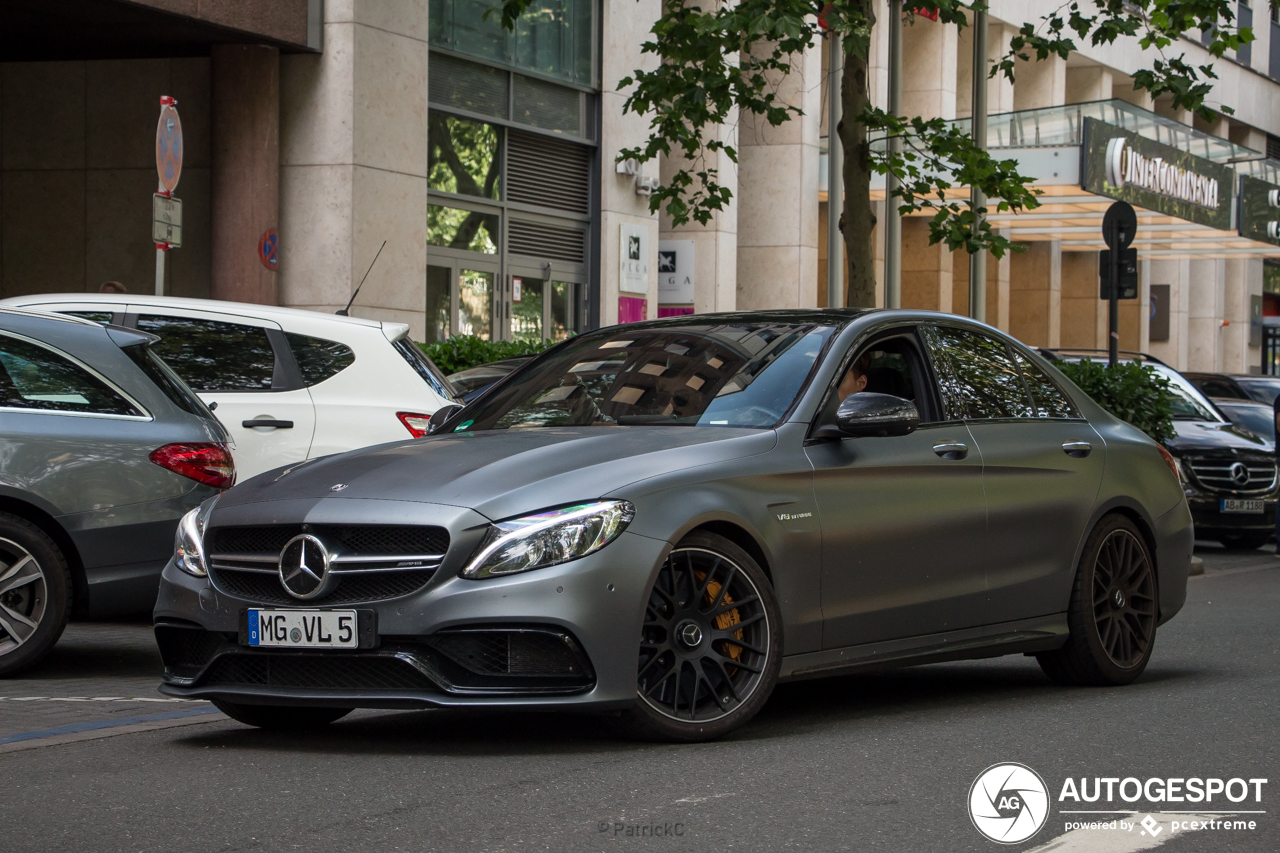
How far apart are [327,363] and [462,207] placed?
41.6 ft

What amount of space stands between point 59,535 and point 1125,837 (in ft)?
16.4

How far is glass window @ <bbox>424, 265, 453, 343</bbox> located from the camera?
2252 cm

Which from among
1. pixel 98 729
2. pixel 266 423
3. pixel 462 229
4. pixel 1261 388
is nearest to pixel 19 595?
pixel 98 729

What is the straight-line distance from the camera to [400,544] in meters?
5.55

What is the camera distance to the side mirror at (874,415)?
251 inches

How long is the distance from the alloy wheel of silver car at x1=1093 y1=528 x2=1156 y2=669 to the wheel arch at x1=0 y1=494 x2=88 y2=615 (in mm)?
4429

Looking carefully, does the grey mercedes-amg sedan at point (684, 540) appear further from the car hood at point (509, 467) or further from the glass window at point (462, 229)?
the glass window at point (462, 229)

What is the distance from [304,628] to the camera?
18.4 ft

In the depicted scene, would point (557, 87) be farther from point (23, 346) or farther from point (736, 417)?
point (736, 417)

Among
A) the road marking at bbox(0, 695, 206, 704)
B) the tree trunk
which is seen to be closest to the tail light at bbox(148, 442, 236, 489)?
the road marking at bbox(0, 695, 206, 704)

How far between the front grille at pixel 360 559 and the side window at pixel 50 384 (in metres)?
2.58

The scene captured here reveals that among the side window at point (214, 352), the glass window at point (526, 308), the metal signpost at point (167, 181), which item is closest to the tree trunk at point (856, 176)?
the metal signpost at point (167, 181)

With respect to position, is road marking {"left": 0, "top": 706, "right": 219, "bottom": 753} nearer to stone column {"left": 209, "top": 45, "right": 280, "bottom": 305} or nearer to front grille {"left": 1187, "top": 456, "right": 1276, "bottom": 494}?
front grille {"left": 1187, "top": 456, "right": 1276, "bottom": 494}

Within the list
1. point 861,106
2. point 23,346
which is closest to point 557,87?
point 861,106
